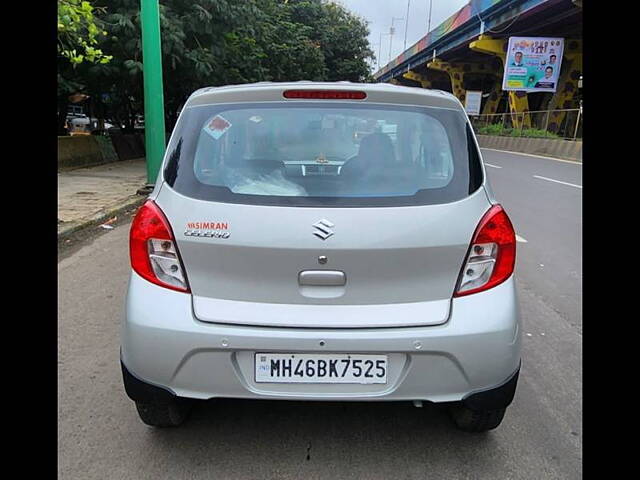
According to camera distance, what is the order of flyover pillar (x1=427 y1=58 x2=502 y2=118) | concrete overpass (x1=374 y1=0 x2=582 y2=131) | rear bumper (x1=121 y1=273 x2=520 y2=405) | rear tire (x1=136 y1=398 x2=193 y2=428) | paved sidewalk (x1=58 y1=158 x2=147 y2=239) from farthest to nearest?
flyover pillar (x1=427 y1=58 x2=502 y2=118), concrete overpass (x1=374 y1=0 x2=582 y2=131), paved sidewalk (x1=58 y1=158 x2=147 y2=239), rear tire (x1=136 y1=398 x2=193 y2=428), rear bumper (x1=121 y1=273 x2=520 y2=405)

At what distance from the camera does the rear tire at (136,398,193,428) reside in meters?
2.50

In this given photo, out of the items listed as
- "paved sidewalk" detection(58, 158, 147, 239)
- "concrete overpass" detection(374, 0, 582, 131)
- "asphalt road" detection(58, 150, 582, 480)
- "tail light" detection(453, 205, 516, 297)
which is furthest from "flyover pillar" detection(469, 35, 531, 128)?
"tail light" detection(453, 205, 516, 297)

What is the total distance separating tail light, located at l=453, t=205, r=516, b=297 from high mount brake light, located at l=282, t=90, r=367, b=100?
781mm

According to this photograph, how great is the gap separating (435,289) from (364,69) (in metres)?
39.8

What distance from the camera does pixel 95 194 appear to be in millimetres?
9445

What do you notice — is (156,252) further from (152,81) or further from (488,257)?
(152,81)

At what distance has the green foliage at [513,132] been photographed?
83.5 feet

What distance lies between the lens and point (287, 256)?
2.21 meters

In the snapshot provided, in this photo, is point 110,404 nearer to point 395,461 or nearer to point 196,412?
point 196,412

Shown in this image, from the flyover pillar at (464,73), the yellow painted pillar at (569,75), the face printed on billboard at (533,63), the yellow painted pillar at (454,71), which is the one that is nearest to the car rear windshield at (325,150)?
the face printed on billboard at (533,63)

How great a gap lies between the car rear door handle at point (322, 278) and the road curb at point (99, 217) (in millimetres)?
5044

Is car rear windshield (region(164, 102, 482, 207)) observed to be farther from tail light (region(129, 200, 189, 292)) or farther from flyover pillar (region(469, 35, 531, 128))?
flyover pillar (region(469, 35, 531, 128))

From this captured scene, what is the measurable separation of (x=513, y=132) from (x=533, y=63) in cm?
354
